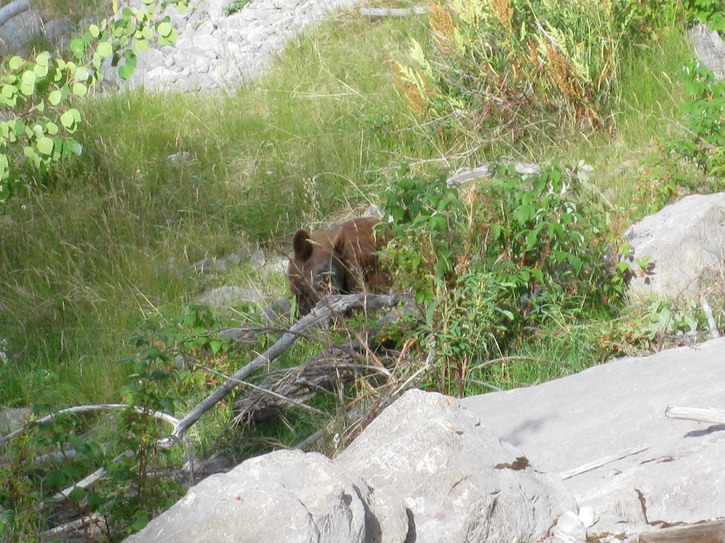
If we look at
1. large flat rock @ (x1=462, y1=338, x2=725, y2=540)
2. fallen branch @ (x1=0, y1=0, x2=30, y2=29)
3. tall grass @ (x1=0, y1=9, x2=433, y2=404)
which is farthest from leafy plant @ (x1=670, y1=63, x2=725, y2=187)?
fallen branch @ (x1=0, y1=0, x2=30, y2=29)

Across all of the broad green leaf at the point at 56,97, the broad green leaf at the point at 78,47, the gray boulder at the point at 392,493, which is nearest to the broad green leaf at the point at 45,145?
the broad green leaf at the point at 56,97

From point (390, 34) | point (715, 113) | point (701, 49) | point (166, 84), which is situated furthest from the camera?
point (166, 84)

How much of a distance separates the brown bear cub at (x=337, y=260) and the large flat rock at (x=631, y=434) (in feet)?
7.38

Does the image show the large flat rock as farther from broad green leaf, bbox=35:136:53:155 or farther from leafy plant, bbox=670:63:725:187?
broad green leaf, bbox=35:136:53:155

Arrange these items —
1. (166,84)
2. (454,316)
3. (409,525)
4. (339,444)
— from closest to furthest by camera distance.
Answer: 1. (409,525)
2. (339,444)
3. (454,316)
4. (166,84)

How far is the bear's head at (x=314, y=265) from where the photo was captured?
24.6 feet

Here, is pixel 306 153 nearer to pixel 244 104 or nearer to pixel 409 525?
pixel 244 104

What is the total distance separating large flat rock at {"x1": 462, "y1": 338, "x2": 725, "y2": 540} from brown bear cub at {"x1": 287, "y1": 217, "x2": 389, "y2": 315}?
225 centimetres

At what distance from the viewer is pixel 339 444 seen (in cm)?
512

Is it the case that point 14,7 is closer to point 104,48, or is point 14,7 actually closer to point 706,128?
point 104,48

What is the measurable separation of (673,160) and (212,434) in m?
3.56

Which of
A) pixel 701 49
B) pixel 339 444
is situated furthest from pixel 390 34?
pixel 339 444

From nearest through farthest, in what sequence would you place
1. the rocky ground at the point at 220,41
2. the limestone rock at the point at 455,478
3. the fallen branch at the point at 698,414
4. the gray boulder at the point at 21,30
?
the limestone rock at the point at 455,478, the fallen branch at the point at 698,414, the rocky ground at the point at 220,41, the gray boulder at the point at 21,30

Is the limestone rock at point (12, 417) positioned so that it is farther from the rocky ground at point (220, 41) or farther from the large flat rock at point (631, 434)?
the rocky ground at point (220, 41)
